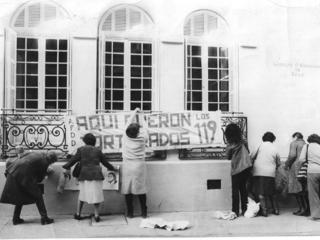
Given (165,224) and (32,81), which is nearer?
(165,224)

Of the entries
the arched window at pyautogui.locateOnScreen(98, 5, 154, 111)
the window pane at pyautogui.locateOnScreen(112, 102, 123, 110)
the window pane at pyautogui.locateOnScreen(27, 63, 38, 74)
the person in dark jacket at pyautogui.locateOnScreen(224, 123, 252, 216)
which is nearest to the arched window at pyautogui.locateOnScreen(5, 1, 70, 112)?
the window pane at pyautogui.locateOnScreen(27, 63, 38, 74)

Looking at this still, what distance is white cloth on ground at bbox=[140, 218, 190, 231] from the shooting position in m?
8.05

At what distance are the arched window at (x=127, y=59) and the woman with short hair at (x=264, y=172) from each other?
2.77m

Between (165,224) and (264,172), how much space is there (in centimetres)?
223

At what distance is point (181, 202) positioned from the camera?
942 centimetres

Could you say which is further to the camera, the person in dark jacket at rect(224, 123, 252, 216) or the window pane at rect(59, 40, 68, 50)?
the window pane at rect(59, 40, 68, 50)

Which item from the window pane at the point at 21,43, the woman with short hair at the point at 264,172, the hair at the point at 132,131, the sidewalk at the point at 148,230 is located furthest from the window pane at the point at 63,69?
the woman with short hair at the point at 264,172

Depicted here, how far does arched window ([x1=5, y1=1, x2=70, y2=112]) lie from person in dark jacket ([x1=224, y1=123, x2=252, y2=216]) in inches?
143

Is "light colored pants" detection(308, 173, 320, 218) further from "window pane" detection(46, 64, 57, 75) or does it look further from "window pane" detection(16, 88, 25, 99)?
"window pane" detection(16, 88, 25, 99)

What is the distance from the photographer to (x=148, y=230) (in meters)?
7.95

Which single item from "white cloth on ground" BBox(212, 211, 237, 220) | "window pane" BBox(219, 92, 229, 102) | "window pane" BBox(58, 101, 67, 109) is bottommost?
"white cloth on ground" BBox(212, 211, 237, 220)

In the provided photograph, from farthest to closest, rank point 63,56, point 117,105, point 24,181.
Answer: point 117,105 < point 63,56 < point 24,181

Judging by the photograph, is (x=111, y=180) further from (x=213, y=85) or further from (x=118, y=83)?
(x=213, y=85)

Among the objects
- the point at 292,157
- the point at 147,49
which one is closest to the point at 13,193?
the point at 147,49
